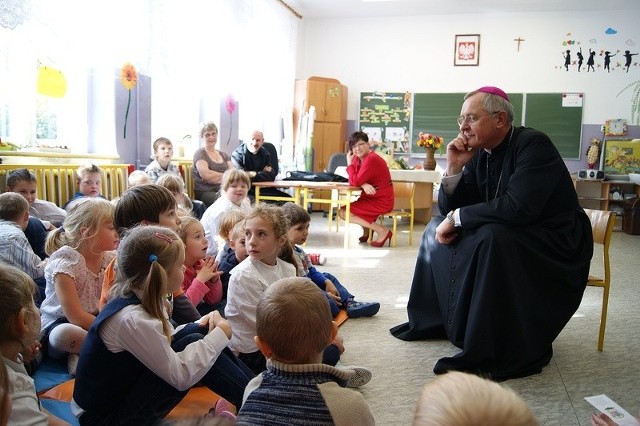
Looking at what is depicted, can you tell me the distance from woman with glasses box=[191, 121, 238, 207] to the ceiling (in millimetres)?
3847

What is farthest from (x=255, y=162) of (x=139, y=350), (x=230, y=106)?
(x=139, y=350)

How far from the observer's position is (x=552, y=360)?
2627mm

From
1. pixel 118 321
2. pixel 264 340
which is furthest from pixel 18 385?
pixel 264 340

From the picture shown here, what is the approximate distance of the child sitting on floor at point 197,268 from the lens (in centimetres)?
260

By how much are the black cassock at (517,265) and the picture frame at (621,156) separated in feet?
22.6

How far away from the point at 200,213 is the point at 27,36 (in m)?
2.03

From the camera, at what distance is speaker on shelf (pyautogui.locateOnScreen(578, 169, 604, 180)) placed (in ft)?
26.8

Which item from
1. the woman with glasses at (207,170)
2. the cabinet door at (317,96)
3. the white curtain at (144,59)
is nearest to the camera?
the white curtain at (144,59)

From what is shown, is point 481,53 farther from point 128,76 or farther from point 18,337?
point 18,337

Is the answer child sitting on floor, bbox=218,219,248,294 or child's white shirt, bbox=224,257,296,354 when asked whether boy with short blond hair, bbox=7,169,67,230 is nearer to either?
child sitting on floor, bbox=218,219,248,294

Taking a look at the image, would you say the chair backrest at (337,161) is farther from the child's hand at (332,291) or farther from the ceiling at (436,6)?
the child's hand at (332,291)

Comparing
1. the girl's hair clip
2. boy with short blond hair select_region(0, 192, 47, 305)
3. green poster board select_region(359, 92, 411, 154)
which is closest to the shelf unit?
green poster board select_region(359, 92, 411, 154)

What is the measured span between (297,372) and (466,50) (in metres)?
8.95

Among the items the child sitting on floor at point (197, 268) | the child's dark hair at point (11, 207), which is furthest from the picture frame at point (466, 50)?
the child's dark hair at point (11, 207)
